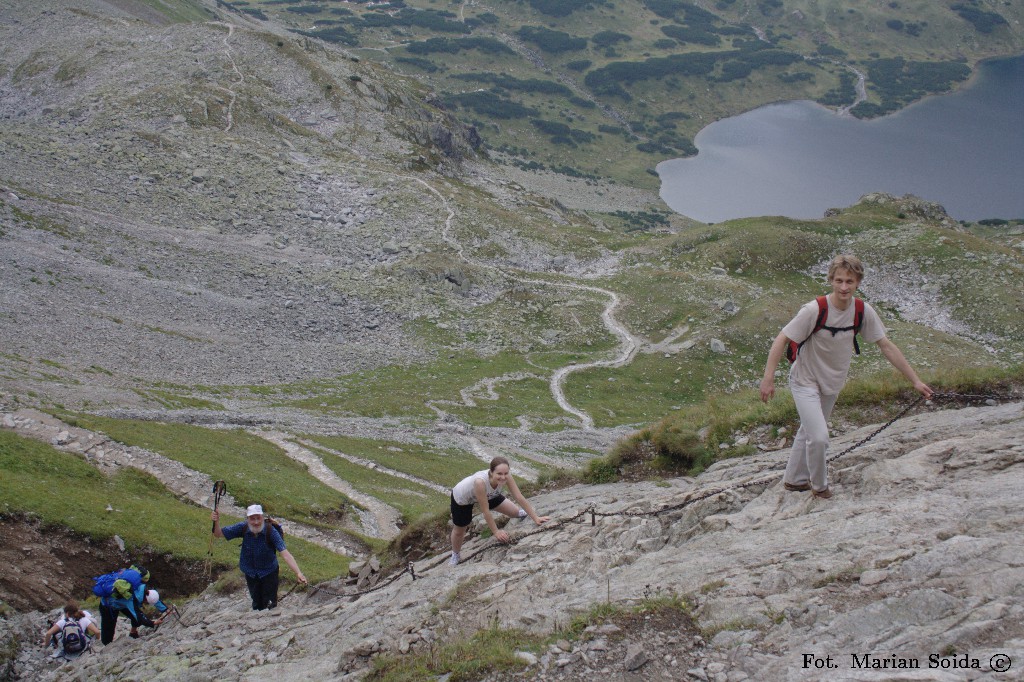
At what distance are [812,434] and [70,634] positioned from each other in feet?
58.2

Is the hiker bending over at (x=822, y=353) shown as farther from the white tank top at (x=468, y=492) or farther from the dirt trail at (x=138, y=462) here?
the dirt trail at (x=138, y=462)

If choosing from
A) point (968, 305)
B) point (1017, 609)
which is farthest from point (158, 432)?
point (968, 305)

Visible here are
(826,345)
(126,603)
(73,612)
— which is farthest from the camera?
(73,612)

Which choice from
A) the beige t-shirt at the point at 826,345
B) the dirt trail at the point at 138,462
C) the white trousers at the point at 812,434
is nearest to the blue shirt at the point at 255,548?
the dirt trail at the point at 138,462

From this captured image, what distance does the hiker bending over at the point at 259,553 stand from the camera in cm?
1574

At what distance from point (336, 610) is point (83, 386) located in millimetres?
28534

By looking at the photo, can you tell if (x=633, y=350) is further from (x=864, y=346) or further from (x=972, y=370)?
(x=972, y=370)

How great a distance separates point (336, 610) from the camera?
1572 cm

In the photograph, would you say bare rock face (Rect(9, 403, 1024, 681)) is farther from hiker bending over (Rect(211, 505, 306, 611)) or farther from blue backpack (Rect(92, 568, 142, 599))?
blue backpack (Rect(92, 568, 142, 599))

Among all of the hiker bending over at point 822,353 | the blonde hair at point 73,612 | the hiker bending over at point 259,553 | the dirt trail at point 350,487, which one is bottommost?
the dirt trail at point 350,487

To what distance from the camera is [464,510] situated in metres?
14.9

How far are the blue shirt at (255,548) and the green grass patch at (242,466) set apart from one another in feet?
37.9

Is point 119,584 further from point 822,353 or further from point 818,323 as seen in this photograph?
point 818,323

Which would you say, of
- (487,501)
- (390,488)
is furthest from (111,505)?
(487,501)
